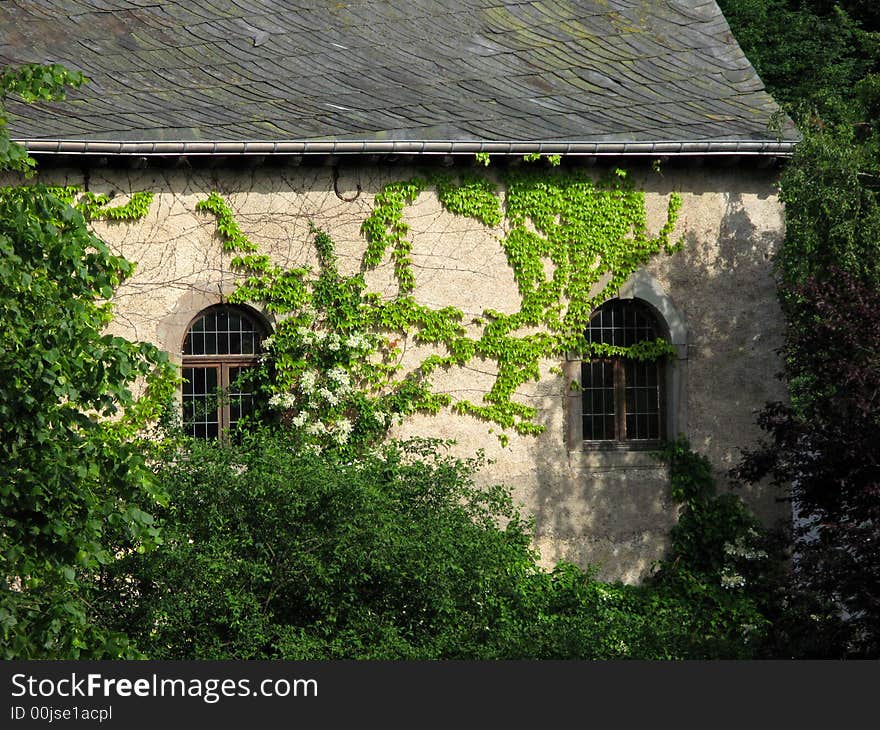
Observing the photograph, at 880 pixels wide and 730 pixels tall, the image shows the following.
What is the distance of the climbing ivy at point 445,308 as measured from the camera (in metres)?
11.7

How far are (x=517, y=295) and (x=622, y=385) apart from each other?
4.49ft

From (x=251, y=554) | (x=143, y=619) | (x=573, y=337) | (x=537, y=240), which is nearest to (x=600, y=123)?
(x=537, y=240)

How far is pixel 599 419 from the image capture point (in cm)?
1262

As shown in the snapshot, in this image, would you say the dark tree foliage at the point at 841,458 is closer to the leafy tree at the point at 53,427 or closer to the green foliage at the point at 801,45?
the leafy tree at the point at 53,427

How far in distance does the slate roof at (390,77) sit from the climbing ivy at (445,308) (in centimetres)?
56

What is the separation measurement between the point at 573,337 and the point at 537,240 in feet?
3.14

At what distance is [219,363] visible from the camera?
11844 mm

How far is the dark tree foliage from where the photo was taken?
8.44m

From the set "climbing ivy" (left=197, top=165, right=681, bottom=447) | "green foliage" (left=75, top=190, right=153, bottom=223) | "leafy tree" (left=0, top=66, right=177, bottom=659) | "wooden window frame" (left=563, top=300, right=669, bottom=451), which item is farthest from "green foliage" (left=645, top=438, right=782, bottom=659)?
"leafy tree" (left=0, top=66, right=177, bottom=659)

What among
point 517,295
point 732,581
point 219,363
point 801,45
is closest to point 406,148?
point 517,295

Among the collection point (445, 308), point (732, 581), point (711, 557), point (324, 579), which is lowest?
point (732, 581)

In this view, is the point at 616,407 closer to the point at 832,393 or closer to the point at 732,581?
the point at 732,581

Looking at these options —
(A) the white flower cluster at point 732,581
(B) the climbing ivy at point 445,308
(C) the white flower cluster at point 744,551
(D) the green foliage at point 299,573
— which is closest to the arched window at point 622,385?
(B) the climbing ivy at point 445,308

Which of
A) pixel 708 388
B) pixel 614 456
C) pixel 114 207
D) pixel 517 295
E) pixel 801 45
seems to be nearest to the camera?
pixel 114 207
